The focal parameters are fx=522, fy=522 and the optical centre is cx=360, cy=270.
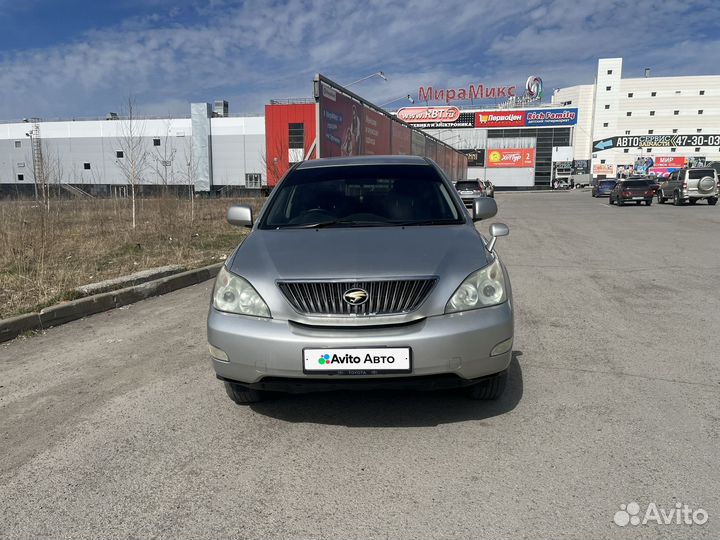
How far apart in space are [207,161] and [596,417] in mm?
59383

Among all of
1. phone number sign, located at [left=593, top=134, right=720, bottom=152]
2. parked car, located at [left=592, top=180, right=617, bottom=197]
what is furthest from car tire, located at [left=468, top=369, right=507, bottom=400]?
phone number sign, located at [left=593, top=134, right=720, bottom=152]

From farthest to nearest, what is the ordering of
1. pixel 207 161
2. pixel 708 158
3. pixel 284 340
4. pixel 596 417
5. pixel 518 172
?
pixel 708 158 < pixel 518 172 < pixel 207 161 < pixel 596 417 < pixel 284 340

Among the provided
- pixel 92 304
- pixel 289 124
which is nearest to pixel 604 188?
pixel 289 124

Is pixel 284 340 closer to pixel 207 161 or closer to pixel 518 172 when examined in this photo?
pixel 207 161

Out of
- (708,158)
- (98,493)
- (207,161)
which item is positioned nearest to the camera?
(98,493)

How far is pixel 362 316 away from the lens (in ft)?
9.43

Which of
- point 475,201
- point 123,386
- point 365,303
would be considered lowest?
point 123,386

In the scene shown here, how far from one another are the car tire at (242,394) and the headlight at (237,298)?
0.56m

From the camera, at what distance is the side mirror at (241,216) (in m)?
4.38

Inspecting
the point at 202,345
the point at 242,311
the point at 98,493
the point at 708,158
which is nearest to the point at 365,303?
the point at 242,311

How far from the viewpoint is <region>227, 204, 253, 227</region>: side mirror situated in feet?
14.4

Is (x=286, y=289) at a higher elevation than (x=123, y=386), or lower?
higher

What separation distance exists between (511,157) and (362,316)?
7651cm

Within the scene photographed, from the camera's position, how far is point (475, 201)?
460 centimetres
